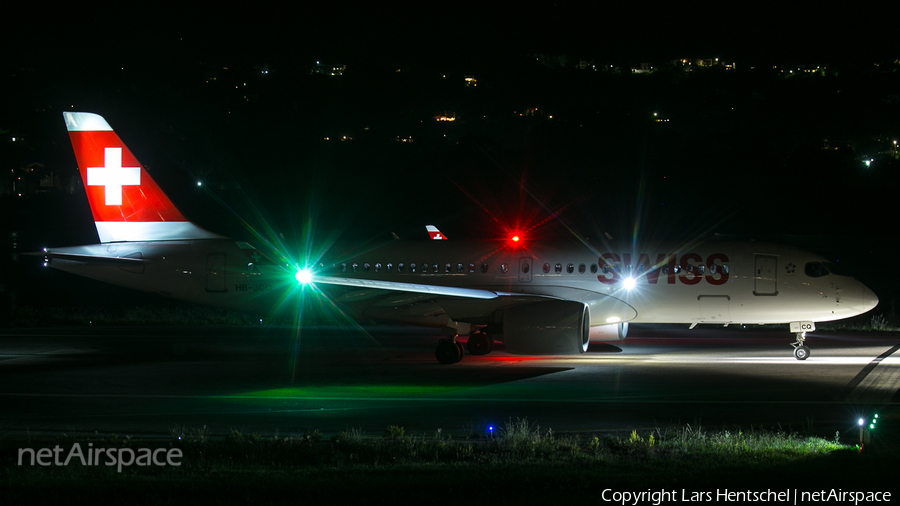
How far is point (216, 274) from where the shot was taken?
2239cm

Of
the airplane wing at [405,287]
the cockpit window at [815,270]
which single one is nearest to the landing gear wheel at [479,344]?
the airplane wing at [405,287]

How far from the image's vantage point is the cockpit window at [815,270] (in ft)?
67.3

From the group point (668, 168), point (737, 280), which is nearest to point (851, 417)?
point (737, 280)

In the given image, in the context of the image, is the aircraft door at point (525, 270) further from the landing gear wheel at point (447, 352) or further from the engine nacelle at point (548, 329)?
the landing gear wheel at point (447, 352)

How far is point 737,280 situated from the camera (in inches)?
820

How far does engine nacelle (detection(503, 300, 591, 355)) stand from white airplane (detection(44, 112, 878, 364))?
28 mm

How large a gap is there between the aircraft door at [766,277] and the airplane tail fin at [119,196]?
15.9 metres

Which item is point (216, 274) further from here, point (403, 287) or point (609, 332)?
point (609, 332)

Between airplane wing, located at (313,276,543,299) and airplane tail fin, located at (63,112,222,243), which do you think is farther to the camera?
airplane tail fin, located at (63,112,222,243)

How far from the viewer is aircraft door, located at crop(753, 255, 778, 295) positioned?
2066cm

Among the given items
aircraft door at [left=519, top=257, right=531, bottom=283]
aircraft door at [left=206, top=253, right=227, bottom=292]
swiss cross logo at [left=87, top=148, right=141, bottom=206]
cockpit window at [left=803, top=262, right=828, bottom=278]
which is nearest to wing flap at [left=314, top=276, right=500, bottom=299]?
aircraft door at [left=519, top=257, right=531, bottom=283]

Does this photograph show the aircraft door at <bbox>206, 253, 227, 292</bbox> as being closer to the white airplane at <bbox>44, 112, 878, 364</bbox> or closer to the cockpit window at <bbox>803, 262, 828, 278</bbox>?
the white airplane at <bbox>44, 112, 878, 364</bbox>

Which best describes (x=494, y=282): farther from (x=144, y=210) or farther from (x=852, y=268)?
(x=852, y=268)

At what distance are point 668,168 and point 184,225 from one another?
2444 inches
